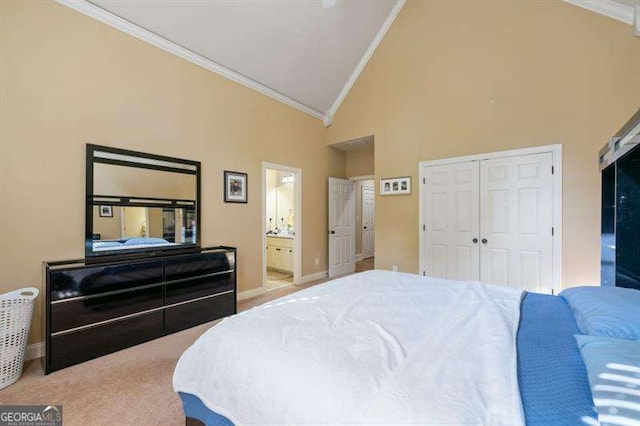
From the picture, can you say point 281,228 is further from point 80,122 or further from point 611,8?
point 611,8

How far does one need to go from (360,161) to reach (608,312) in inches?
197

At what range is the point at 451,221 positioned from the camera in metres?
3.96

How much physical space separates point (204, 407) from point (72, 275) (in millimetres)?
1929

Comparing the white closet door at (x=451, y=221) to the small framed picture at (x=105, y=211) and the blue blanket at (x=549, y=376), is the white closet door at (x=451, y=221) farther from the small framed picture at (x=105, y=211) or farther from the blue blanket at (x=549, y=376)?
the small framed picture at (x=105, y=211)

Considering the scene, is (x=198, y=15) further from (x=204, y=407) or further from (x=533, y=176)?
(x=533, y=176)

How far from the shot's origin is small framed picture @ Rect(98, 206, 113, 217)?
2.81m

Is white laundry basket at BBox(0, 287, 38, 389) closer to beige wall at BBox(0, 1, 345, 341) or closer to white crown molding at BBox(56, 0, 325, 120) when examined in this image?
beige wall at BBox(0, 1, 345, 341)

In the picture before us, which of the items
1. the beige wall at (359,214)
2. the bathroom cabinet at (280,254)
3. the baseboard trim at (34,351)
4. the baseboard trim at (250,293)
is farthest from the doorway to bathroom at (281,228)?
the baseboard trim at (34,351)

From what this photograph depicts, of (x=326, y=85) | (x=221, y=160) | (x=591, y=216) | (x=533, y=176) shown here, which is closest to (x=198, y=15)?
(x=221, y=160)

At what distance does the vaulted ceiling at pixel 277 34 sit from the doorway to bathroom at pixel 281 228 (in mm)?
1384

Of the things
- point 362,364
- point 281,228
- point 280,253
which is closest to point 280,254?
point 280,253

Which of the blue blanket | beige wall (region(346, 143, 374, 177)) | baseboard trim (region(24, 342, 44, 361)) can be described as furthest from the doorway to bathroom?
the blue blanket

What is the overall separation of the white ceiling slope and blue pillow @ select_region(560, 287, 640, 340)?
4000 millimetres

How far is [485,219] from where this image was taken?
369 cm
